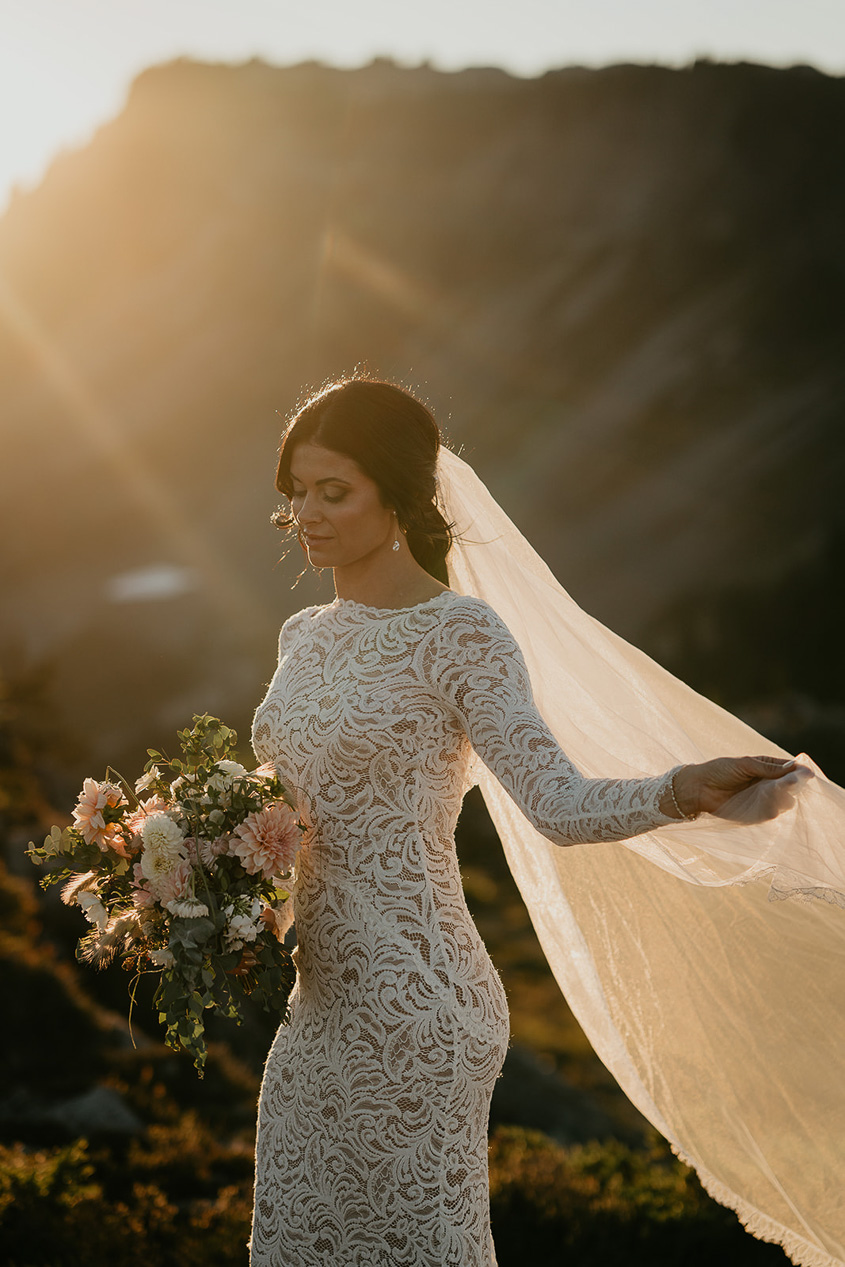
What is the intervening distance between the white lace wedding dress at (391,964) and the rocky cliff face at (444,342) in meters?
25.6

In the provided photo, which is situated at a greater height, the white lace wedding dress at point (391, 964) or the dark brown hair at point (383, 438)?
the dark brown hair at point (383, 438)

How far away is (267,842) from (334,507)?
0.76 m

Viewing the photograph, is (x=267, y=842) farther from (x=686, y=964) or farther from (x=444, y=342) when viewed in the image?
(x=444, y=342)

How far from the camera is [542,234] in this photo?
146 feet

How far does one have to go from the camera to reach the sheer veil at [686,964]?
2512mm

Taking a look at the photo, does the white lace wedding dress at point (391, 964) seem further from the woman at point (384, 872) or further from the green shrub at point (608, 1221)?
the green shrub at point (608, 1221)

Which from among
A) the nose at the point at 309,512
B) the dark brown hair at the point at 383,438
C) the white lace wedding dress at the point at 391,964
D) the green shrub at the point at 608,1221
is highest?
the dark brown hair at the point at 383,438

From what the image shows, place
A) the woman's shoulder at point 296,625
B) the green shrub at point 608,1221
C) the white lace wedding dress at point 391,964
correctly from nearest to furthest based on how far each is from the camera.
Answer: the white lace wedding dress at point 391,964
the woman's shoulder at point 296,625
the green shrub at point 608,1221

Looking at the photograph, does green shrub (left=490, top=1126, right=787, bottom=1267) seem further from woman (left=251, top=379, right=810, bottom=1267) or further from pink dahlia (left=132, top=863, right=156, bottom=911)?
pink dahlia (left=132, top=863, right=156, bottom=911)

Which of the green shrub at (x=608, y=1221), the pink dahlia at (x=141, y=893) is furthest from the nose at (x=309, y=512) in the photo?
the green shrub at (x=608, y=1221)

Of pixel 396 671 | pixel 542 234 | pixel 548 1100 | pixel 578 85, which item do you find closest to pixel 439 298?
pixel 542 234

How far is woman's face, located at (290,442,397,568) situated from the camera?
2232 millimetres

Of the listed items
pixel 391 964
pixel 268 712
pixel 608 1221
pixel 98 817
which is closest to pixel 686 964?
pixel 391 964

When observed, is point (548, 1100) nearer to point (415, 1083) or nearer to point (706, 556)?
point (415, 1083)
